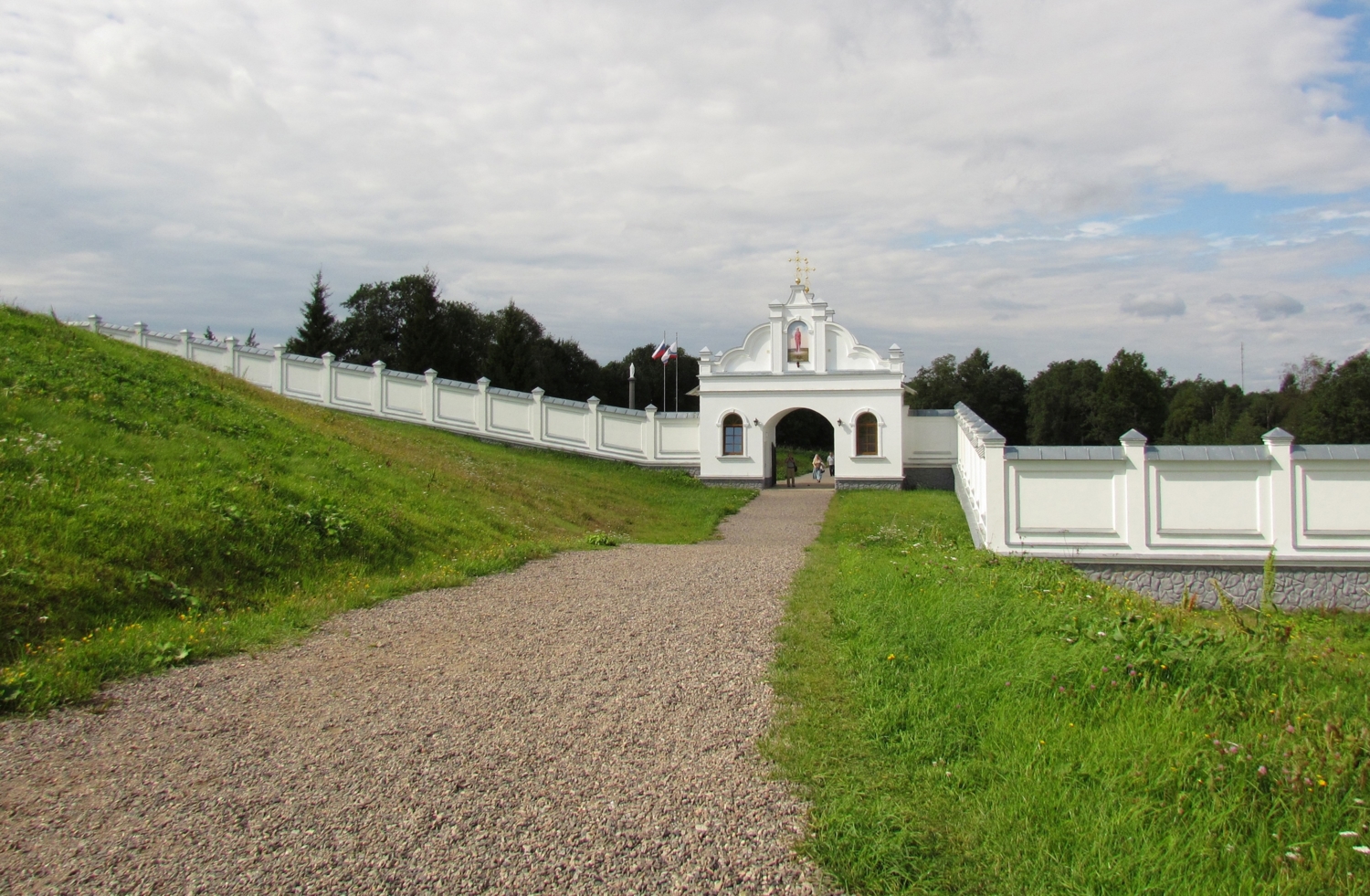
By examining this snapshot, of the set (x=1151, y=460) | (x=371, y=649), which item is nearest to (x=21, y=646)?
(x=371, y=649)

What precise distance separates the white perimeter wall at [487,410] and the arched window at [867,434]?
5.17 m

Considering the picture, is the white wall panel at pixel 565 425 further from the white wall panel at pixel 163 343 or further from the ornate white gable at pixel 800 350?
the white wall panel at pixel 163 343

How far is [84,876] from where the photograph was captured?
3.56 meters

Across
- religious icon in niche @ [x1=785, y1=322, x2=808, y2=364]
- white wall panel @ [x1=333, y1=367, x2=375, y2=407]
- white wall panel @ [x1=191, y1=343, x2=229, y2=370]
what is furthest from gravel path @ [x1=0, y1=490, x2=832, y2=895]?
white wall panel @ [x1=191, y1=343, x2=229, y2=370]

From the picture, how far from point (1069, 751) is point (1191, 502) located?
9.98 meters

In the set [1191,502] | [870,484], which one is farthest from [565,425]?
[1191,502]

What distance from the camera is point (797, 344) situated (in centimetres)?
2945

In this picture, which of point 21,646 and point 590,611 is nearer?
point 21,646

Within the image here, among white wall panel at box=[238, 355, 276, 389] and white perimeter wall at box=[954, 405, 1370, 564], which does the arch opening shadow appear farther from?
white perimeter wall at box=[954, 405, 1370, 564]

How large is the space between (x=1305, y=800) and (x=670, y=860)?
2799 millimetres

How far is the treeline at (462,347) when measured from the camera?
161 feet

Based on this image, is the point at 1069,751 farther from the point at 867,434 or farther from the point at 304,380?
the point at 304,380

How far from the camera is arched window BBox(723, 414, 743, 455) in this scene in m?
29.4

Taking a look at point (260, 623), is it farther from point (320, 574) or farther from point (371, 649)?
point (320, 574)
